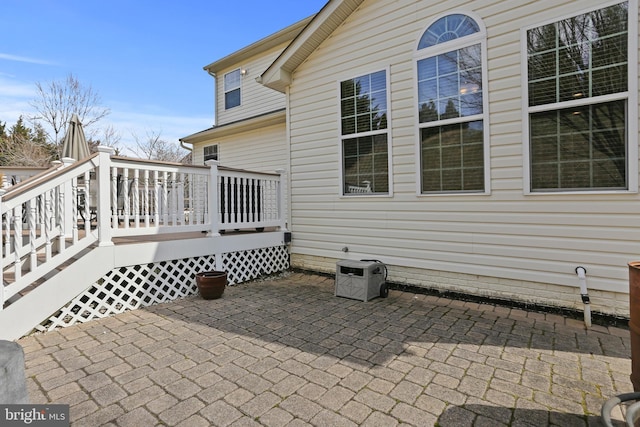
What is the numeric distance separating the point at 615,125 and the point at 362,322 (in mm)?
3364

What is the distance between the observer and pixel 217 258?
5.08 m

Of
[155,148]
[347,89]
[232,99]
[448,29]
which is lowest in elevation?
[347,89]

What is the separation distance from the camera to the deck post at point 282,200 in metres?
6.14

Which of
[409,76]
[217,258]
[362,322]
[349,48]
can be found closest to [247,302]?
[217,258]

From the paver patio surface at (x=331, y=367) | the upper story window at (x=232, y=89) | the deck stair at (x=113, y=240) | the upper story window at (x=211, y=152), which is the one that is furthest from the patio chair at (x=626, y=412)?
the upper story window at (x=232, y=89)

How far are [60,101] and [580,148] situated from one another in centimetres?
2287

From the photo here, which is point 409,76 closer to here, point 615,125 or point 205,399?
point 615,125

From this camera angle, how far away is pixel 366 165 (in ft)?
17.0

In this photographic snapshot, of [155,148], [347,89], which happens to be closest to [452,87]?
[347,89]

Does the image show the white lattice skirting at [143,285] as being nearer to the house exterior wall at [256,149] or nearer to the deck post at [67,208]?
the deck post at [67,208]

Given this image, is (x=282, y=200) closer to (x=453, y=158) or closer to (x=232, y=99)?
(x=453, y=158)

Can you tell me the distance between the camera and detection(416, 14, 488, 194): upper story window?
409 centimetres

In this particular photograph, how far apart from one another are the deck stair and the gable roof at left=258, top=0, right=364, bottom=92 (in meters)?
1.78

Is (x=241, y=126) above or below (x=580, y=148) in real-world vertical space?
above
